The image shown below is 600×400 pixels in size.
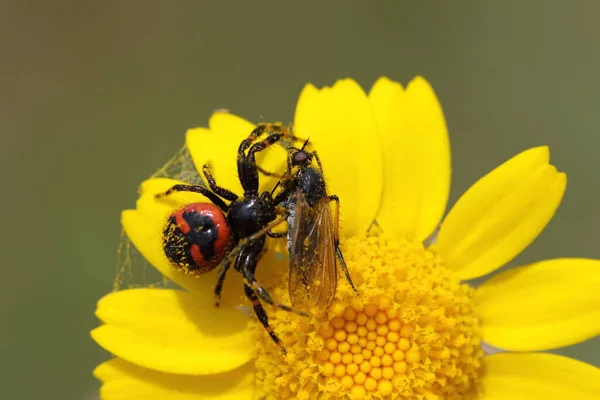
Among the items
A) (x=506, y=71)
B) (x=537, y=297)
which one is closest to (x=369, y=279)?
(x=537, y=297)

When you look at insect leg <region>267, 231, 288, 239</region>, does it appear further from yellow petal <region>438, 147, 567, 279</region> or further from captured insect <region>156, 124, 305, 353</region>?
yellow petal <region>438, 147, 567, 279</region>

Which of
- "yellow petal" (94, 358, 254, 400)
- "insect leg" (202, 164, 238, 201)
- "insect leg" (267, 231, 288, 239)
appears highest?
"insect leg" (202, 164, 238, 201)

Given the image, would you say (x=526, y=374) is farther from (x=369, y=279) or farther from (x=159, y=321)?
(x=159, y=321)

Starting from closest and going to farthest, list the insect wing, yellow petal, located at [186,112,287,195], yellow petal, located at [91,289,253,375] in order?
1. the insect wing
2. yellow petal, located at [91,289,253,375]
3. yellow petal, located at [186,112,287,195]

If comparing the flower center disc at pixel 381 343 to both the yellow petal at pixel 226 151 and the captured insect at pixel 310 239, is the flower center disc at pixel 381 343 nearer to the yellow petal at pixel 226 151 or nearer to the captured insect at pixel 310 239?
the captured insect at pixel 310 239

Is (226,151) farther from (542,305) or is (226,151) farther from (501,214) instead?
(542,305)

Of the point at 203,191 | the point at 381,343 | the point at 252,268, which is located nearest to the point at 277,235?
the point at 252,268

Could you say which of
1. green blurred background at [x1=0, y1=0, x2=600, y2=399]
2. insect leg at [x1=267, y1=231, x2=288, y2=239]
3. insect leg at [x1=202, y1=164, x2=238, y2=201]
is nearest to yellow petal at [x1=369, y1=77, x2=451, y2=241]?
insect leg at [x1=267, y1=231, x2=288, y2=239]
